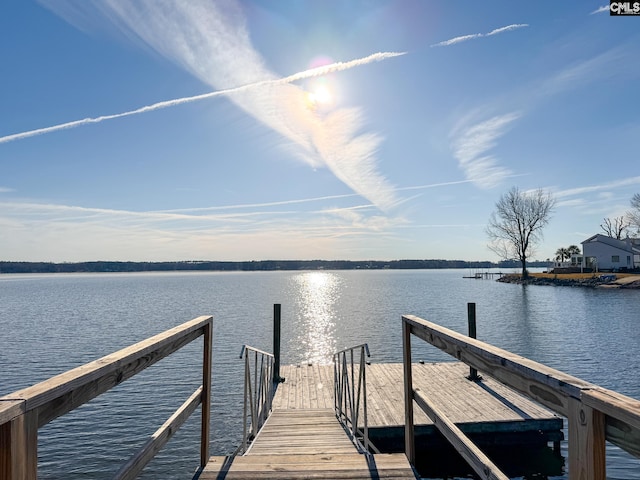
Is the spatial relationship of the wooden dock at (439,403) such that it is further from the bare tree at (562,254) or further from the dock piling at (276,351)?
the bare tree at (562,254)

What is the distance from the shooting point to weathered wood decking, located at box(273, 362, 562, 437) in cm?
761

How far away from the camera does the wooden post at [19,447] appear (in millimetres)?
1187

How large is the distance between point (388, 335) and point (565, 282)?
42.2m

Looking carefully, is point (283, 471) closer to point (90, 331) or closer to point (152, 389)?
point (152, 389)

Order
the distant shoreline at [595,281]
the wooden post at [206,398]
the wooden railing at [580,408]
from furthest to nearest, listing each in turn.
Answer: the distant shoreline at [595,281]
the wooden post at [206,398]
the wooden railing at [580,408]

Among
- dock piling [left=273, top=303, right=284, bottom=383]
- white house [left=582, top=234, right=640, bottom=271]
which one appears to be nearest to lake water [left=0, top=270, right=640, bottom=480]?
dock piling [left=273, top=303, right=284, bottom=383]

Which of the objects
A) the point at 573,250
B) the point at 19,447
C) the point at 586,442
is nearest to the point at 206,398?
the point at 19,447

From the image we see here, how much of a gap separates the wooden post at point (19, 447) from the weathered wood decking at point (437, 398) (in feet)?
19.5

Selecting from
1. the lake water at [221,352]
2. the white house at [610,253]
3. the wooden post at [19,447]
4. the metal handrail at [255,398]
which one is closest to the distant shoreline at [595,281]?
the white house at [610,253]

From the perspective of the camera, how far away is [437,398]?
8875 mm

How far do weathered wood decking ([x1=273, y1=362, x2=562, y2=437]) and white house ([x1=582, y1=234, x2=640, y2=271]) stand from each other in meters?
60.3

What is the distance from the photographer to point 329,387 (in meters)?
10.3

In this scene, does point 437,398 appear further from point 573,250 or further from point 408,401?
point 573,250

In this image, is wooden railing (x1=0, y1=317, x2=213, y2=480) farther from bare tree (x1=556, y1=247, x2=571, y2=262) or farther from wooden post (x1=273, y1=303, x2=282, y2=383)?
bare tree (x1=556, y1=247, x2=571, y2=262)
